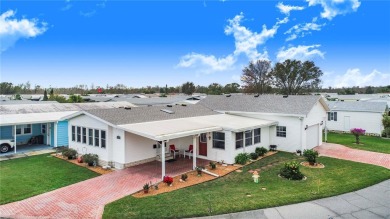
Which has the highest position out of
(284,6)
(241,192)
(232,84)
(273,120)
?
(284,6)

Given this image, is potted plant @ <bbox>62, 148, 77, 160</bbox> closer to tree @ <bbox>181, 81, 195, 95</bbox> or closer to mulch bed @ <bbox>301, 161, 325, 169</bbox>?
mulch bed @ <bbox>301, 161, 325, 169</bbox>

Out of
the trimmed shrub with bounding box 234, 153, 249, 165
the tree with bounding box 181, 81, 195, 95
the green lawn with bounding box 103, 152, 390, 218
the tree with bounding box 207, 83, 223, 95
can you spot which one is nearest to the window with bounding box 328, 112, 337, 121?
the green lawn with bounding box 103, 152, 390, 218

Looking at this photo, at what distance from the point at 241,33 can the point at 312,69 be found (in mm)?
35857

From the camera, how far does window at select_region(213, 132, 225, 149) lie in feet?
60.8

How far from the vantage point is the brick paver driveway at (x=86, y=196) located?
10758mm

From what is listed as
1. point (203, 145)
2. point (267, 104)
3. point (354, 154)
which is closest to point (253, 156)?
point (203, 145)

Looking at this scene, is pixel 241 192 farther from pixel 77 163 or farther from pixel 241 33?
pixel 241 33

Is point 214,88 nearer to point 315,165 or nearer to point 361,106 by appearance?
point 361,106

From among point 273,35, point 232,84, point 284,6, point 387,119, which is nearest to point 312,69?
point 232,84

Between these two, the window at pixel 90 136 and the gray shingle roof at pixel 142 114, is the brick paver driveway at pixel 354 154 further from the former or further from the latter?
the window at pixel 90 136

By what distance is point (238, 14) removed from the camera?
1300 inches

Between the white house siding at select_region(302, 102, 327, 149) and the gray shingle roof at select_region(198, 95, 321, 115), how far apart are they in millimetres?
750

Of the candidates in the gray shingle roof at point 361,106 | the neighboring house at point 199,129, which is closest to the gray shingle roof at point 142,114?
the neighboring house at point 199,129

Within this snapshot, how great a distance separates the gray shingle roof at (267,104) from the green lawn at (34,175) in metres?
13.6
